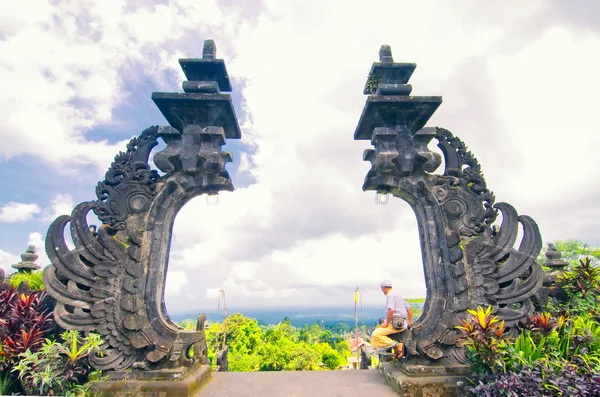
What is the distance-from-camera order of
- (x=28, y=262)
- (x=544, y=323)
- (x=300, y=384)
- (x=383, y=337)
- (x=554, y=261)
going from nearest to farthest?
(x=544, y=323)
(x=300, y=384)
(x=383, y=337)
(x=554, y=261)
(x=28, y=262)

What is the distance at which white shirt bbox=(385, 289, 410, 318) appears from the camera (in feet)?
17.2

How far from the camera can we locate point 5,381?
14.0 ft

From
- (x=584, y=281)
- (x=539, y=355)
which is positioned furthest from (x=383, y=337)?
(x=584, y=281)

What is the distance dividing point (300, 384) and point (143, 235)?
346cm

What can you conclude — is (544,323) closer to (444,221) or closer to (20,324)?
(444,221)

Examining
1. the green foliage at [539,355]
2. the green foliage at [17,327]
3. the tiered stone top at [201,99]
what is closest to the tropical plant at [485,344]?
the green foliage at [539,355]

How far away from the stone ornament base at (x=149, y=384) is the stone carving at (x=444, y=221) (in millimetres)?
3256

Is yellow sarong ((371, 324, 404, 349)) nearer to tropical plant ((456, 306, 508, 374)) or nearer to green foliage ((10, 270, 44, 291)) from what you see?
tropical plant ((456, 306, 508, 374))

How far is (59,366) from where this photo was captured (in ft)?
14.6

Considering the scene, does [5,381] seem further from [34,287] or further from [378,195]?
[378,195]

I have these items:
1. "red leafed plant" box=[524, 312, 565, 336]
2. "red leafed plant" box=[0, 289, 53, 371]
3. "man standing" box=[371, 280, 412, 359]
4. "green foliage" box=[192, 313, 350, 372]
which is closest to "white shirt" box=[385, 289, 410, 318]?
"man standing" box=[371, 280, 412, 359]

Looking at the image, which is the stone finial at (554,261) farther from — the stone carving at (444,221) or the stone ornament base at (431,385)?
the stone ornament base at (431,385)

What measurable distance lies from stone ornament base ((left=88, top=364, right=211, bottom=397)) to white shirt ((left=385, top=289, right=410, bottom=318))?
10.4 ft

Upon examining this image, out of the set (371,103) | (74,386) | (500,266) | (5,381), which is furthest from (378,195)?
(5,381)
